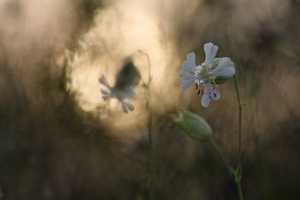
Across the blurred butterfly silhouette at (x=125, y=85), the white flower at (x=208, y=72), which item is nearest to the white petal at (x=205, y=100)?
the white flower at (x=208, y=72)

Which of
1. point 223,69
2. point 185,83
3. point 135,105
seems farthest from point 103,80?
point 135,105

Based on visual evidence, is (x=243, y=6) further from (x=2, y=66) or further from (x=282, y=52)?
(x=2, y=66)

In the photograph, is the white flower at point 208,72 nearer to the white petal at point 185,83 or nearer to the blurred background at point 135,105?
the white petal at point 185,83

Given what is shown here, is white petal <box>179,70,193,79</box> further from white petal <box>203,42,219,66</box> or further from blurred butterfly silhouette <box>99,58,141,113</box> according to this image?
blurred butterfly silhouette <box>99,58,141,113</box>

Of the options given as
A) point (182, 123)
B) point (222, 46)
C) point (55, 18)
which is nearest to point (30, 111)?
point (55, 18)

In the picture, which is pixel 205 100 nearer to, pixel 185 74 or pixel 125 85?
pixel 185 74
